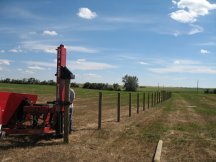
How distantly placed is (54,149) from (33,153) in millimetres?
703

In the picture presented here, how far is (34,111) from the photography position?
452 inches

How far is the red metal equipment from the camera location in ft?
37.1

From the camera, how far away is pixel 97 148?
34.2 feet

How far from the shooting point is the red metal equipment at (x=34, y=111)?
11.3 m

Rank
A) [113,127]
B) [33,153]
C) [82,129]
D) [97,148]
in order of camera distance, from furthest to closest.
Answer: [113,127]
[82,129]
[97,148]
[33,153]

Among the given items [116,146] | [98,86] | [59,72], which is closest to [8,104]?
[59,72]

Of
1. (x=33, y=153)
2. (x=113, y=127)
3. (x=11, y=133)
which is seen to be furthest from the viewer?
(x=113, y=127)

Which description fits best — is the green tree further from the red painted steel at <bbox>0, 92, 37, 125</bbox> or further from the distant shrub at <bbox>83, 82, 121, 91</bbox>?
the red painted steel at <bbox>0, 92, 37, 125</bbox>

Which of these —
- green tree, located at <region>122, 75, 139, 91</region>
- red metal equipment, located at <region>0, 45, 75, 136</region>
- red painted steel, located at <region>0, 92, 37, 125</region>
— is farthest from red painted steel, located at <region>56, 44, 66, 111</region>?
green tree, located at <region>122, 75, 139, 91</region>

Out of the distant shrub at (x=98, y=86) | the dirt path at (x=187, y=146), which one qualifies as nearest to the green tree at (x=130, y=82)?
the distant shrub at (x=98, y=86)

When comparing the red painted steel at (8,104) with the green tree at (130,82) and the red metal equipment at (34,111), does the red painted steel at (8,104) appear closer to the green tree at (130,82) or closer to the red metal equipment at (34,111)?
the red metal equipment at (34,111)

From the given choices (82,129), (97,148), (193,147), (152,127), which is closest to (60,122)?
(97,148)

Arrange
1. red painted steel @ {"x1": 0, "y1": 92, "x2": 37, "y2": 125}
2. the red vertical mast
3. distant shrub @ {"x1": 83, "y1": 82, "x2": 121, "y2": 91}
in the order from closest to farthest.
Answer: red painted steel @ {"x1": 0, "y1": 92, "x2": 37, "y2": 125}, the red vertical mast, distant shrub @ {"x1": 83, "y1": 82, "x2": 121, "y2": 91}

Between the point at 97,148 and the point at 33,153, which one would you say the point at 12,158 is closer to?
the point at 33,153
